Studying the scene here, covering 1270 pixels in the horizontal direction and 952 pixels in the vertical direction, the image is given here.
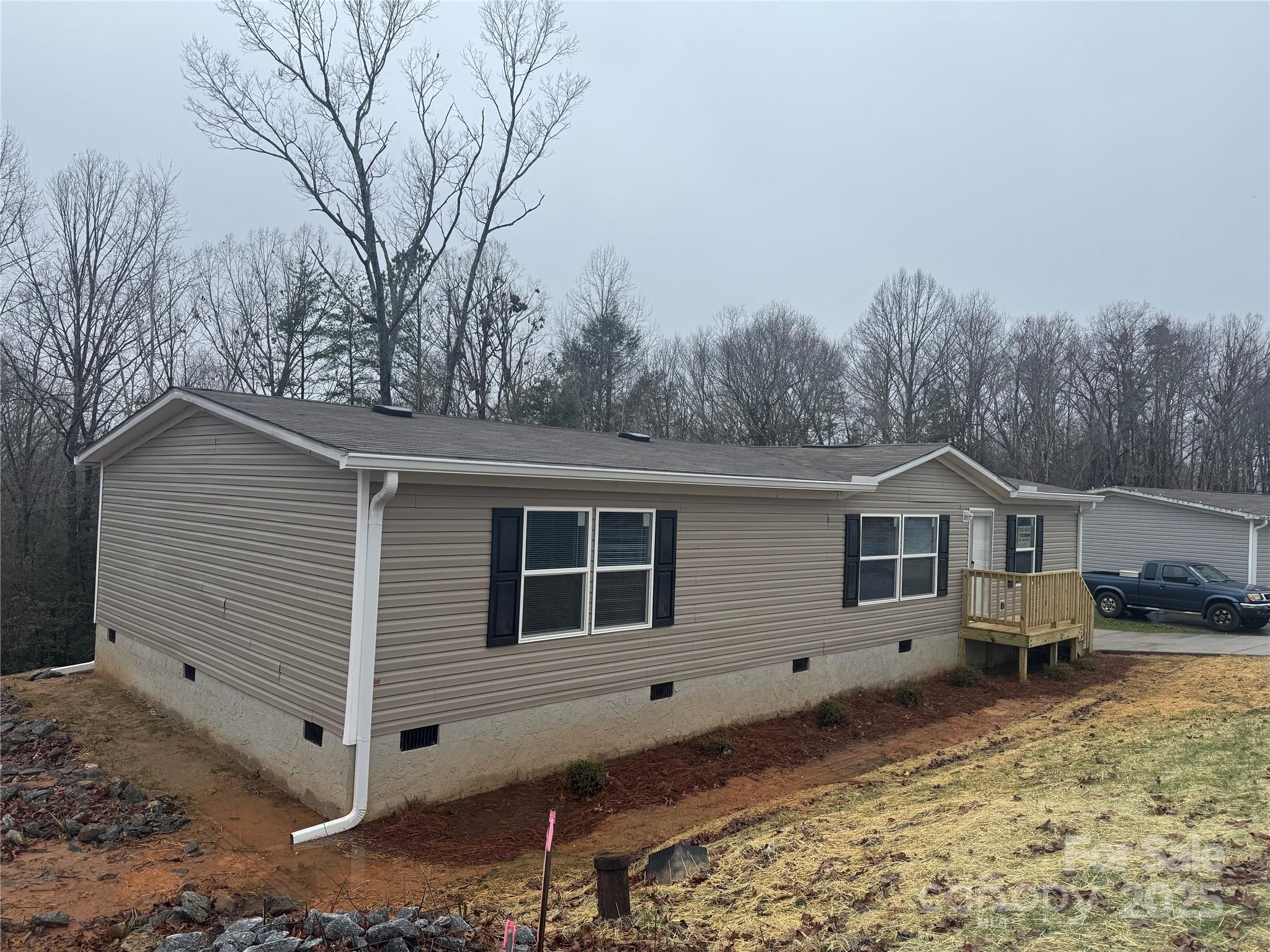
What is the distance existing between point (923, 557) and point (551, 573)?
282 inches

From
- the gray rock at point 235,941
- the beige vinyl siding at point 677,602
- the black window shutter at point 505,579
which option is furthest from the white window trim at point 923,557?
the gray rock at point 235,941

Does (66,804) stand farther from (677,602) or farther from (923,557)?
(923,557)

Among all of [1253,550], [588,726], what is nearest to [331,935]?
[588,726]

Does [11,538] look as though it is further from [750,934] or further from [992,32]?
[992,32]

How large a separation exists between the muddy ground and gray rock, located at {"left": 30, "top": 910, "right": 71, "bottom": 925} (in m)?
0.08

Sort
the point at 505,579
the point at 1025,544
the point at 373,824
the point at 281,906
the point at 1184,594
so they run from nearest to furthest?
the point at 281,906 → the point at 373,824 → the point at 505,579 → the point at 1025,544 → the point at 1184,594

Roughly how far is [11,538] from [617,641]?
54.2 ft

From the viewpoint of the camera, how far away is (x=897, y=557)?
39.4 ft

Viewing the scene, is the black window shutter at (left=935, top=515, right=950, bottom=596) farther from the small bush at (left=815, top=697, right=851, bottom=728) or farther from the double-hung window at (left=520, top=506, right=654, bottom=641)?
the double-hung window at (left=520, top=506, right=654, bottom=641)

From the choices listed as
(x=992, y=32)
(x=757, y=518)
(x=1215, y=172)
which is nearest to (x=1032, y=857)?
(x=757, y=518)

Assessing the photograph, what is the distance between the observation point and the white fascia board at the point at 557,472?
A: 248 inches

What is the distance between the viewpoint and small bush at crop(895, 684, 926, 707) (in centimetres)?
1103

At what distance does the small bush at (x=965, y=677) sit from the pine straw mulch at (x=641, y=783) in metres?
0.12

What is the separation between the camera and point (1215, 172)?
2208 cm
